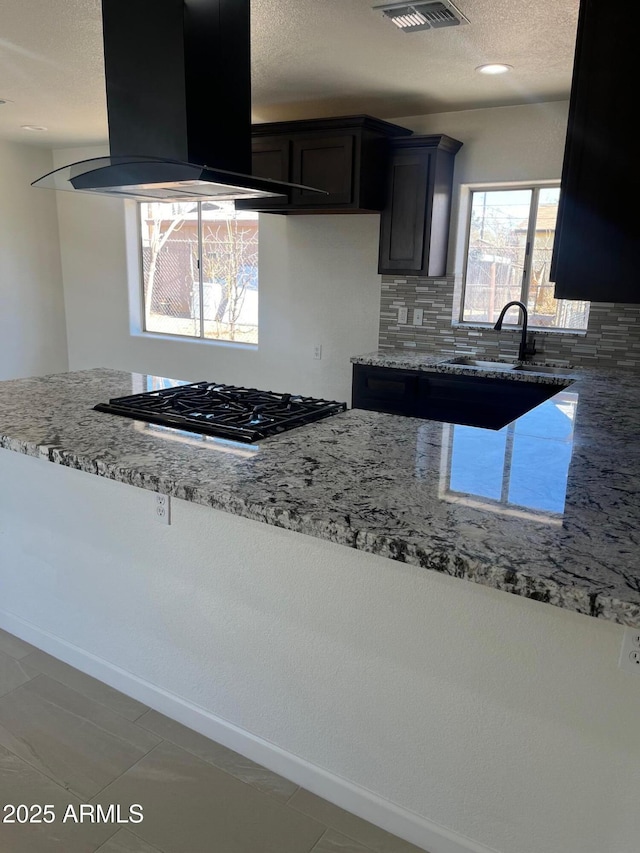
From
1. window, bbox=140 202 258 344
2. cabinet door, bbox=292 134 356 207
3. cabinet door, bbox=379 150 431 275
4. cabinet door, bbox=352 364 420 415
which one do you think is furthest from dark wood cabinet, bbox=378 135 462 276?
window, bbox=140 202 258 344

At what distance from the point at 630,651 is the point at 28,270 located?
19.5 ft

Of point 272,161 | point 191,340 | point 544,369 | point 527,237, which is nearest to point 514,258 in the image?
point 527,237

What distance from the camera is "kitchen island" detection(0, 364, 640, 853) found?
52.5 inches

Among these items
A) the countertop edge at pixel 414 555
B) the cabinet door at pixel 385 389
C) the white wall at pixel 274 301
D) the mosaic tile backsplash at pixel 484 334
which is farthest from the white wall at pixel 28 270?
the countertop edge at pixel 414 555

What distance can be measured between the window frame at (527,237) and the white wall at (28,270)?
12.9ft

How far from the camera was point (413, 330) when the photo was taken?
439 cm

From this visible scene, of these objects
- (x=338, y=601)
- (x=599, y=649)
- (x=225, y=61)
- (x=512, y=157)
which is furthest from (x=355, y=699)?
(x=512, y=157)

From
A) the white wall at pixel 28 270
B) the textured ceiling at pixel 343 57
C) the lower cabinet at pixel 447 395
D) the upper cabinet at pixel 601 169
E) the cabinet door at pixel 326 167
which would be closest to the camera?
the upper cabinet at pixel 601 169

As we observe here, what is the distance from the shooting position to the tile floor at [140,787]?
169 centimetres

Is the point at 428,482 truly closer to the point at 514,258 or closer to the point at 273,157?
the point at 514,258

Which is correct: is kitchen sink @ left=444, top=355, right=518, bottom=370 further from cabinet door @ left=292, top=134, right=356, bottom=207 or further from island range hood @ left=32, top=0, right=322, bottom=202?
island range hood @ left=32, top=0, right=322, bottom=202

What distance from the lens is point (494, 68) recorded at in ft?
10.2

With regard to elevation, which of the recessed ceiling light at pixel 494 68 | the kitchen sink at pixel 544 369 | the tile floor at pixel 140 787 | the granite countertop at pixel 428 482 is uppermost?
the recessed ceiling light at pixel 494 68

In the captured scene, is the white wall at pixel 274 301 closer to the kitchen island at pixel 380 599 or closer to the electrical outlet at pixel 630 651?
the kitchen island at pixel 380 599
